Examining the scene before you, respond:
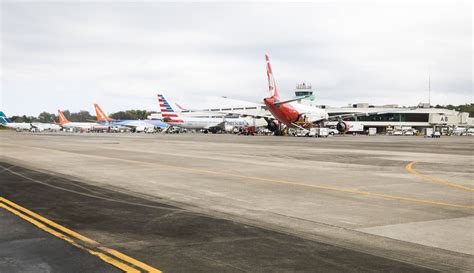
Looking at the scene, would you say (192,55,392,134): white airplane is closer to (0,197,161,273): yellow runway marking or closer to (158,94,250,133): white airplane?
(158,94,250,133): white airplane

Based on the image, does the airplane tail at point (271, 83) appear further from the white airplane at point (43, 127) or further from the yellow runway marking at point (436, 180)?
the white airplane at point (43, 127)

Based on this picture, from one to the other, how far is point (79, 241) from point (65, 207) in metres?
3.65

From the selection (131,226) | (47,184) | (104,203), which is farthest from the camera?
(47,184)

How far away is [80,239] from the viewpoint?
8250 millimetres

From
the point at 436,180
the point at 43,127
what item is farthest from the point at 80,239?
the point at 43,127

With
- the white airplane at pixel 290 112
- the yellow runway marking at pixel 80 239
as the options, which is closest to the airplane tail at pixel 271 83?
the white airplane at pixel 290 112

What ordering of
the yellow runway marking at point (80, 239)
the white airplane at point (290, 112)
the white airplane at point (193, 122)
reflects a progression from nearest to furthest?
1. the yellow runway marking at point (80, 239)
2. the white airplane at point (290, 112)
3. the white airplane at point (193, 122)

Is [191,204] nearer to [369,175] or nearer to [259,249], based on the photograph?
[259,249]

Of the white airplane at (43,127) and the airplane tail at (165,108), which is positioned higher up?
the airplane tail at (165,108)

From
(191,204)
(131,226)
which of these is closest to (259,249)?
(131,226)

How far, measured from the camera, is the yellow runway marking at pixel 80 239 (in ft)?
22.0

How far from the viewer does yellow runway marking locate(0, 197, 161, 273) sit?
670 cm

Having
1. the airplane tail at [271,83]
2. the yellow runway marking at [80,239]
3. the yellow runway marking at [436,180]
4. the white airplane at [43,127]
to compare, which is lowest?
the yellow runway marking at [436,180]

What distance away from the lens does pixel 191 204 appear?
1212 cm
